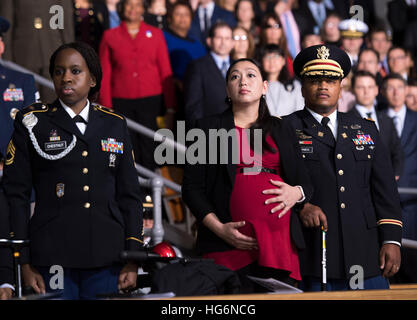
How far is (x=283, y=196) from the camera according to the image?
4074 millimetres

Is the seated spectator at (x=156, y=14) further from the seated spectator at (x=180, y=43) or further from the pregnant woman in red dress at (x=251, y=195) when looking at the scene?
the pregnant woman in red dress at (x=251, y=195)

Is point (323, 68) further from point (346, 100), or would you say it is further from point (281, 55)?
point (346, 100)

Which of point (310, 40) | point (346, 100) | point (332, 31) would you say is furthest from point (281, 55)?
point (332, 31)

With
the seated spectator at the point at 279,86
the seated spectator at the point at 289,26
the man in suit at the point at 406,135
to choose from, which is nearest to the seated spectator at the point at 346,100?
the man in suit at the point at 406,135

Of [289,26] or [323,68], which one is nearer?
[323,68]

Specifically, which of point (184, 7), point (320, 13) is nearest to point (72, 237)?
point (184, 7)

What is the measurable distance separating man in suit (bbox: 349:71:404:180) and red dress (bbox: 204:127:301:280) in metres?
3.05

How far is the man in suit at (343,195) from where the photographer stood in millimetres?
4293

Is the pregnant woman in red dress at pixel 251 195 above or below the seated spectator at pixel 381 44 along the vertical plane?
below

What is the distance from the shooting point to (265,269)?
4.06m

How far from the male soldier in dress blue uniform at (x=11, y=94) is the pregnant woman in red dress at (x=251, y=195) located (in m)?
1.93

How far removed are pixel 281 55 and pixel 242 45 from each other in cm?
48

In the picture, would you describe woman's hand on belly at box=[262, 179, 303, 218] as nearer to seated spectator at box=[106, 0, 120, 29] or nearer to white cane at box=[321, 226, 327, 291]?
white cane at box=[321, 226, 327, 291]

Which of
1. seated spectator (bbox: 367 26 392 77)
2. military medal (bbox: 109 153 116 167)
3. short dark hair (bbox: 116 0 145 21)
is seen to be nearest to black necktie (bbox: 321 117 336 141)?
military medal (bbox: 109 153 116 167)
